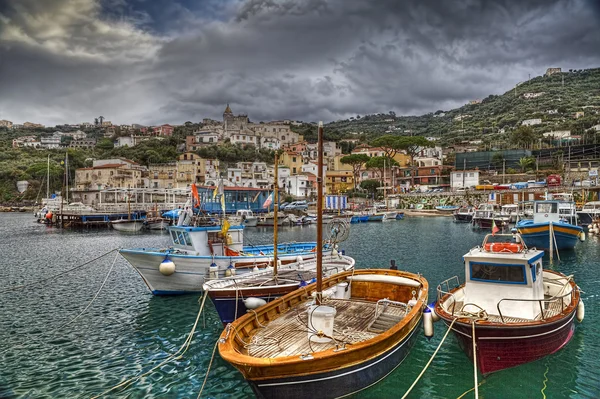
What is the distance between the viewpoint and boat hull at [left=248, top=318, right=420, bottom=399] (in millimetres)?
6762

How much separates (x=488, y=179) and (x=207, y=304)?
268 feet

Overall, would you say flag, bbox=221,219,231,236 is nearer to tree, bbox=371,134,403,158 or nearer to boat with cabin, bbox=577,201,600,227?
boat with cabin, bbox=577,201,600,227

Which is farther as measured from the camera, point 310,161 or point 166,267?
point 310,161

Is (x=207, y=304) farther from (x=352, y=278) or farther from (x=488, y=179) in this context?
(x=488, y=179)

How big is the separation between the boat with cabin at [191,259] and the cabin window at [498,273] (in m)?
9.30

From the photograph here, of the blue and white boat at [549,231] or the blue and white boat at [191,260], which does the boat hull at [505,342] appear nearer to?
the blue and white boat at [191,260]

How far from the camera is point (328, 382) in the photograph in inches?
276

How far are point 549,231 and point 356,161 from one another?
6667 cm

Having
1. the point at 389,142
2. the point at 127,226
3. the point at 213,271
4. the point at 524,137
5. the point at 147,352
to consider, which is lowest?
the point at 147,352

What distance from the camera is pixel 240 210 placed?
63750 mm

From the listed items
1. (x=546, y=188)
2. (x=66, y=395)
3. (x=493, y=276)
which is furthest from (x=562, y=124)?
(x=66, y=395)

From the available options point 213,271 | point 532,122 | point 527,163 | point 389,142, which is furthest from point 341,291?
point 532,122

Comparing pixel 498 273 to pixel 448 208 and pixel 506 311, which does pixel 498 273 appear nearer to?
pixel 506 311

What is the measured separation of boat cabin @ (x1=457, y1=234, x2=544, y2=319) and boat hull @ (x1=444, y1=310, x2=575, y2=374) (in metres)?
0.66
